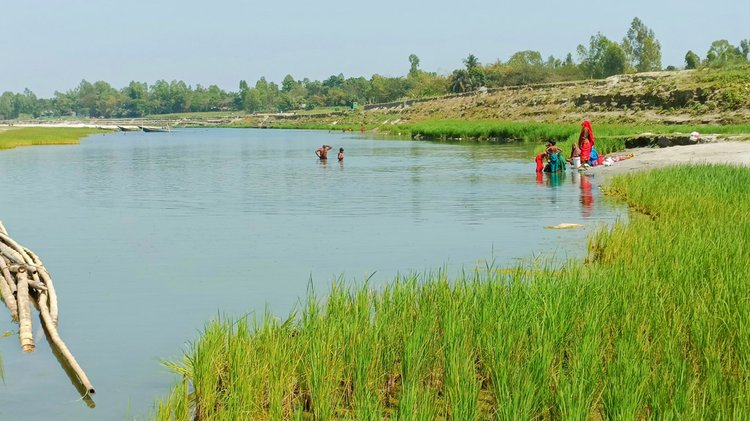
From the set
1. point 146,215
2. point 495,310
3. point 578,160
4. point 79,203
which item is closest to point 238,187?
point 79,203

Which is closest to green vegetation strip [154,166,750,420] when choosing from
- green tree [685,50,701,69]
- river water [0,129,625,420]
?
river water [0,129,625,420]

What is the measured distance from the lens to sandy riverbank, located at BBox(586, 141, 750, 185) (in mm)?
31003

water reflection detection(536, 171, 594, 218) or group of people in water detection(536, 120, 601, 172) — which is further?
group of people in water detection(536, 120, 601, 172)

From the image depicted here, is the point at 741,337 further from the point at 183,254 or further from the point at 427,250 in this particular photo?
the point at 183,254

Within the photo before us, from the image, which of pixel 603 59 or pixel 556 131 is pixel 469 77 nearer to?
pixel 603 59

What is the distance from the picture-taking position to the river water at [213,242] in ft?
33.3

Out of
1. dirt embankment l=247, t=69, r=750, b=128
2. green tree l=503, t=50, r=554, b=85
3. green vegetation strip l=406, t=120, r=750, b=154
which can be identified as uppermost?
green tree l=503, t=50, r=554, b=85

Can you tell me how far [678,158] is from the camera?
3325 centimetres

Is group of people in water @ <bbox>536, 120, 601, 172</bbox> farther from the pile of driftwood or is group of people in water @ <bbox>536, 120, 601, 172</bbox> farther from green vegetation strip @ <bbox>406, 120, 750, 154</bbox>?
the pile of driftwood

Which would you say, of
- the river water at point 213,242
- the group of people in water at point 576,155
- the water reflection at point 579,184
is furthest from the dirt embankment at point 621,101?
the river water at point 213,242

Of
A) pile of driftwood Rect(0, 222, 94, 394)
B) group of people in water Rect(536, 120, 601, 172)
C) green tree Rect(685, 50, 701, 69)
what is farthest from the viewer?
green tree Rect(685, 50, 701, 69)

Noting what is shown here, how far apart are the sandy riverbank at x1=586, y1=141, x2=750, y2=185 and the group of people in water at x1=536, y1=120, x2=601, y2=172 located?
547 mm

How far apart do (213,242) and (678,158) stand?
2090 cm

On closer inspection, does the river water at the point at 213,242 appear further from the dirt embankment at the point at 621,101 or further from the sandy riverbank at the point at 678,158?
the dirt embankment at the point at 621,101
